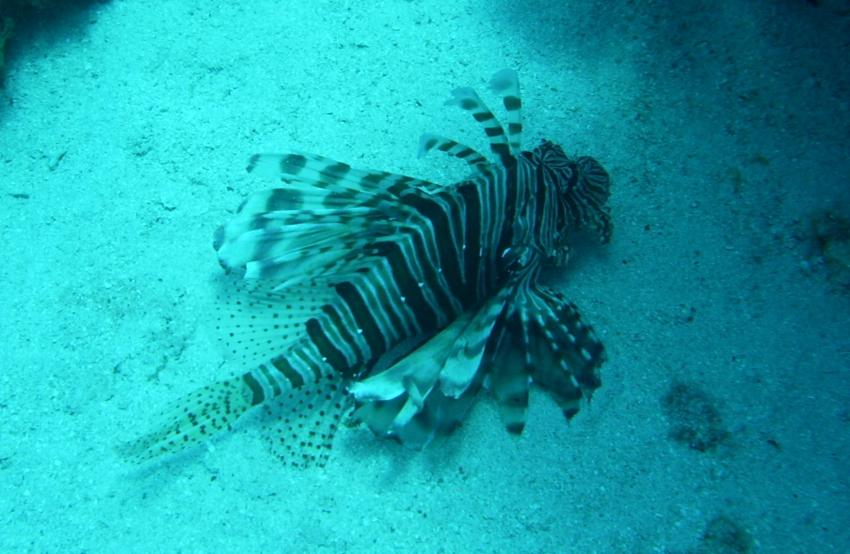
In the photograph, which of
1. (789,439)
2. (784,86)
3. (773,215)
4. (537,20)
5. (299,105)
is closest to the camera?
(789,439)

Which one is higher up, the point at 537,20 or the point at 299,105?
the point at 537,20

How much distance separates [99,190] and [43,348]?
1.38 meters

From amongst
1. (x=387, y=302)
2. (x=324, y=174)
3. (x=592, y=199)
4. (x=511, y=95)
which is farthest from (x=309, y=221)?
(x=592, y=199)

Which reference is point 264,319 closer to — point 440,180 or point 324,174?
point 324,174

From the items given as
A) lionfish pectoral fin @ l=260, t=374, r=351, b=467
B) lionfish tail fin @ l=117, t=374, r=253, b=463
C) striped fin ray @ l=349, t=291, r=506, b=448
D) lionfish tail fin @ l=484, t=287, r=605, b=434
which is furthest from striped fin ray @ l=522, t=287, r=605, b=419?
lionfish tail fin @ l=117, t=374, r=253, b=463

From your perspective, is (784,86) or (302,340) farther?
(784,86)

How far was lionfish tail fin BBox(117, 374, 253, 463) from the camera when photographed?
3359 mm

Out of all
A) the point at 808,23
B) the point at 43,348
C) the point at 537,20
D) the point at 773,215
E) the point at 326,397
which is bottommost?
the point at 43,348

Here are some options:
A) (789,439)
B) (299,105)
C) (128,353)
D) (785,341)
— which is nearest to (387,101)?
(299,105)

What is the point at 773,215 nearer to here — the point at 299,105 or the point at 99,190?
the point at 299,105

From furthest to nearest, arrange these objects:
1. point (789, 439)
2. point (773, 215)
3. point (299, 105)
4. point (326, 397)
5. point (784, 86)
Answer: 1. point (299, 105)
2. point (784, 86)
3. point (773, 215)
4. point (326, 397)
5. point (789, 439)

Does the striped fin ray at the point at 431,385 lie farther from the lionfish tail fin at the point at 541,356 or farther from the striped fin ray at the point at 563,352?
the striped fin ray at the point at 563,352

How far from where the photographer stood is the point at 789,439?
343 cm

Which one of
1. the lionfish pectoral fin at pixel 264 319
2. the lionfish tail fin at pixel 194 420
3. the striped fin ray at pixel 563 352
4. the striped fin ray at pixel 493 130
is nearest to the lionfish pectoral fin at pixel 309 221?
the lionfish pectoral fin at pixel 264 319
